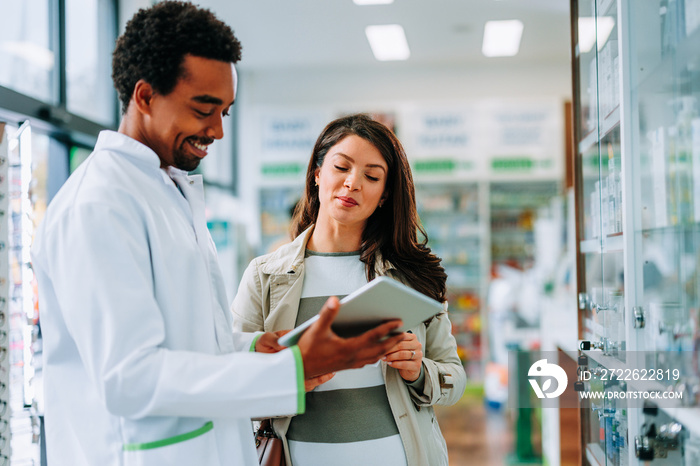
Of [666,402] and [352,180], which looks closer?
[666,402]

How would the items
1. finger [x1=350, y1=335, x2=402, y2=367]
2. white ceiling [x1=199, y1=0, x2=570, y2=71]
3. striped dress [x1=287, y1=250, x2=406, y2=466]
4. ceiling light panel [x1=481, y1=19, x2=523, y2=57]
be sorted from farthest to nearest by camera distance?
ceiling light panel [x1=481, y1=19, x2=523, y2=57]
white ceiling [x1=199, y1=0, x2=570, y2=71]
striped dress [x1=287, y1=250, x2=406, y2=466]
finger [x1=350, y1=335, x2=402, y2=367]

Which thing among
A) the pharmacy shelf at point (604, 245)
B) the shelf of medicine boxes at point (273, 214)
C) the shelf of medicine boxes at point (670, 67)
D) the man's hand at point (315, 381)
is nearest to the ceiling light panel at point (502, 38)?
the shelf of medicine boxes at point (273, 214)

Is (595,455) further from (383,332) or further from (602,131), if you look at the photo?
(383,332)

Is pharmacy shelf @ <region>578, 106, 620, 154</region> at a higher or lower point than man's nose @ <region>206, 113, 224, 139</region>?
higher

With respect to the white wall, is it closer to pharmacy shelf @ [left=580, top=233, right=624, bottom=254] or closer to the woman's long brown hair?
pharmacy shelf @ [left=580, top=233, right=624, bottom=254]

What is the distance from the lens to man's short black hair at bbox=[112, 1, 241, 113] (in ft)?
3.36

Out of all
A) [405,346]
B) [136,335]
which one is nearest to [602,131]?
[405,346]

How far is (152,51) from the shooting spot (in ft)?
3.37

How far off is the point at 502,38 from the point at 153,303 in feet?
17.9

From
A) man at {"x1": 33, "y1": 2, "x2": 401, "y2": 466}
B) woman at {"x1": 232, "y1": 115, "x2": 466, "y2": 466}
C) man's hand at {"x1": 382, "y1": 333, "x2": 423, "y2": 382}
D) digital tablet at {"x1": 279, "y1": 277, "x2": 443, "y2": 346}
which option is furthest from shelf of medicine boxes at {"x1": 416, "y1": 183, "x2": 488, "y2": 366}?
man at {"x1": 33, "y1": 2, "x2": 401, "y2": 466}

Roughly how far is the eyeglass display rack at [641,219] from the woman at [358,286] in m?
0.50

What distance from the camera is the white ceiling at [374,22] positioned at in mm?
4867

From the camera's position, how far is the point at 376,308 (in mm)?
1092

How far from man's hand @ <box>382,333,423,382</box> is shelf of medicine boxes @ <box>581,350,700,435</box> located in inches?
22.6
